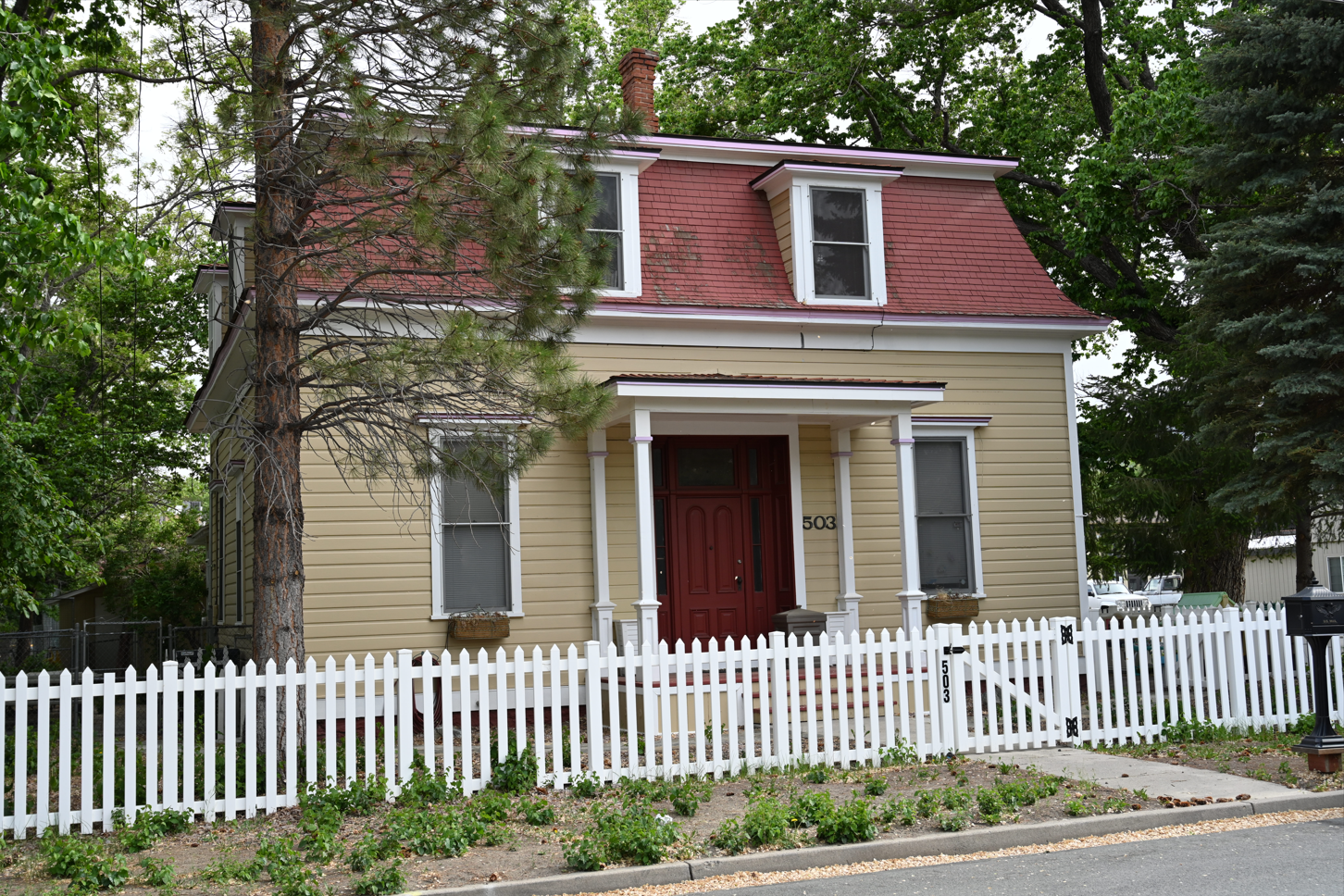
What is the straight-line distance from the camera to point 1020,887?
645 centimetres

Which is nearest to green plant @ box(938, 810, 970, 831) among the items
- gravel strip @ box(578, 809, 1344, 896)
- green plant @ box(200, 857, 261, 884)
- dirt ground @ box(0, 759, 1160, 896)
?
dirt ground @ box(0, 759, 1160, 896)

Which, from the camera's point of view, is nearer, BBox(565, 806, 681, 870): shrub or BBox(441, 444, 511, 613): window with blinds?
BBox(565, 806, 681, 870): shrub

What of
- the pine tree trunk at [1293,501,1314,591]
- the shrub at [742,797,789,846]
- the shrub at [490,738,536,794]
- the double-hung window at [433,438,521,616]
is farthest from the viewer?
the pine tree trunk at [1293,501,1314,591]

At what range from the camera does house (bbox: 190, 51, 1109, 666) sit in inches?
533

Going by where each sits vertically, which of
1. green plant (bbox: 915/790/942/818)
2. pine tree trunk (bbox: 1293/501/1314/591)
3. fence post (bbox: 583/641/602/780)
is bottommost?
green plant (bbox: 915/790/942/818)

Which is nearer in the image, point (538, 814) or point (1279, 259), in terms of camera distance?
point (538, 814)

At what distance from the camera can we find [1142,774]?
31.3 ft

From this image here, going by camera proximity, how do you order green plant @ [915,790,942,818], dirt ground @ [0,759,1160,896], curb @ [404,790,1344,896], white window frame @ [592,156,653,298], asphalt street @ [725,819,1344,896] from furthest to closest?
white window frame @ [592,156,653,298], green plant @ [915,790,942,818], dirt ground @ [0,759,1160,896], curb @ [404,790,1344,896], asphalt street @ [725,819,1344,896]

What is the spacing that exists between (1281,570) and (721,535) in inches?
1339

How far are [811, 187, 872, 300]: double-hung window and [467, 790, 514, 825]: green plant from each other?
29.3 ft

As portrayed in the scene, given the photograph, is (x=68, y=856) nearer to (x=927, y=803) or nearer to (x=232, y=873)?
(x=232, y=873)

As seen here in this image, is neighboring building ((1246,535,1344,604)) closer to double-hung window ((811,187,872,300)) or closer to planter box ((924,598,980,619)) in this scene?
planter box ((924,598,980,619))

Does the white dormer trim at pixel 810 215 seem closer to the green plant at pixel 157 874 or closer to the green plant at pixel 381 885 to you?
the green plant at pixel 381 885

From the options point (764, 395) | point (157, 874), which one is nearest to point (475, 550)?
point (764, 395)
